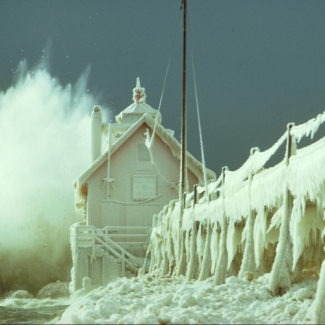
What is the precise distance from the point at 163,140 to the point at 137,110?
187 inches

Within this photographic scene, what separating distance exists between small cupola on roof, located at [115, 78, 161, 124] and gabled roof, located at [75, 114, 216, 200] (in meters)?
3.50

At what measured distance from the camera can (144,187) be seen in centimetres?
2586

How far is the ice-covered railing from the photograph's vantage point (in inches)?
301

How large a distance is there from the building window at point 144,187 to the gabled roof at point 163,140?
1597 millimetres

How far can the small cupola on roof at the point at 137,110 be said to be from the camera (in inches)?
1186

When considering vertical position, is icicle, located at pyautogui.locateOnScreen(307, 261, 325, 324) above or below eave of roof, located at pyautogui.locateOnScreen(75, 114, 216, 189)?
below

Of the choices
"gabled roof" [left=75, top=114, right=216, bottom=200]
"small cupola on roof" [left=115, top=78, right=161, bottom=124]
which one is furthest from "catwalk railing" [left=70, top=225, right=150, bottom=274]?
"small cupola on roof" [left=115, top=78, right=161, bottom=124]

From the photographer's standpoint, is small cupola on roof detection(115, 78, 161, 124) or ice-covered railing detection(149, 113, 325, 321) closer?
ice-covered railing detection(149, 113, 325, 321)

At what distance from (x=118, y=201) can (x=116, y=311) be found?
1774 cm

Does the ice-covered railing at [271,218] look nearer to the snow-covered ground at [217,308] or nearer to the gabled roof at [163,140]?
the snow-covered ground at [217,308]

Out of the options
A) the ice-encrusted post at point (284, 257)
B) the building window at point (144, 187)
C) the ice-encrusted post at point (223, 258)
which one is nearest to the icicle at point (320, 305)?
the ice-encrusted post at point (284, 257)

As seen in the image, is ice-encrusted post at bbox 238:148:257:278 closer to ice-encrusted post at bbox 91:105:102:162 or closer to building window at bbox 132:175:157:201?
building window at bbox 132:175:157:201

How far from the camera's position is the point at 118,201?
2542 centimetres

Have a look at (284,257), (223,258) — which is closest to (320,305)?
(284,257)
